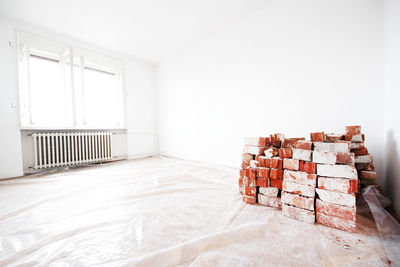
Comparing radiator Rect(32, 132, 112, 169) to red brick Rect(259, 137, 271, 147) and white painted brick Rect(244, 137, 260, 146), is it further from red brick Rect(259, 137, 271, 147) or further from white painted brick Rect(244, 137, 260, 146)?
red brick Rect(259, 137, 271, 147)

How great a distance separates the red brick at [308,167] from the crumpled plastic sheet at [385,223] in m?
0.53

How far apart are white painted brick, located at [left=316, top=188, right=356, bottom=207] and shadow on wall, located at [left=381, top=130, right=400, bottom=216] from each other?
0.64 metres

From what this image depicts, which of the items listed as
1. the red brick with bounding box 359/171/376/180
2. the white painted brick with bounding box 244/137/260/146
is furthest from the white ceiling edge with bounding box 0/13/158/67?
the red brick with bounding box 359/171/376/180

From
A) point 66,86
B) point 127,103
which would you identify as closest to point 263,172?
point 127,103

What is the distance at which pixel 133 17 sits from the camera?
2693 mm

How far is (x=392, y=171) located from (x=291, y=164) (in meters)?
0.98

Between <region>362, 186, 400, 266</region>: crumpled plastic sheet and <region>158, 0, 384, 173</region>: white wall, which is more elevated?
<region>158, 0, 384, 173</region>: white wall

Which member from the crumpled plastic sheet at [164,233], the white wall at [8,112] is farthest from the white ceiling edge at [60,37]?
the crumpled plastic sheet at [164,233]

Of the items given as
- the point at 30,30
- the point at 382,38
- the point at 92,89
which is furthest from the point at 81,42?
the point at 382,38

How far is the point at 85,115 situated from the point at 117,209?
2.86 meters

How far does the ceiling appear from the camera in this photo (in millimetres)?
2395

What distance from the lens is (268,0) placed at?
2.37m

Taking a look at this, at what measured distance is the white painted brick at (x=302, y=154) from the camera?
1233mm

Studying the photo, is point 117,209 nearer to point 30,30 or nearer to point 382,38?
point 382,38
